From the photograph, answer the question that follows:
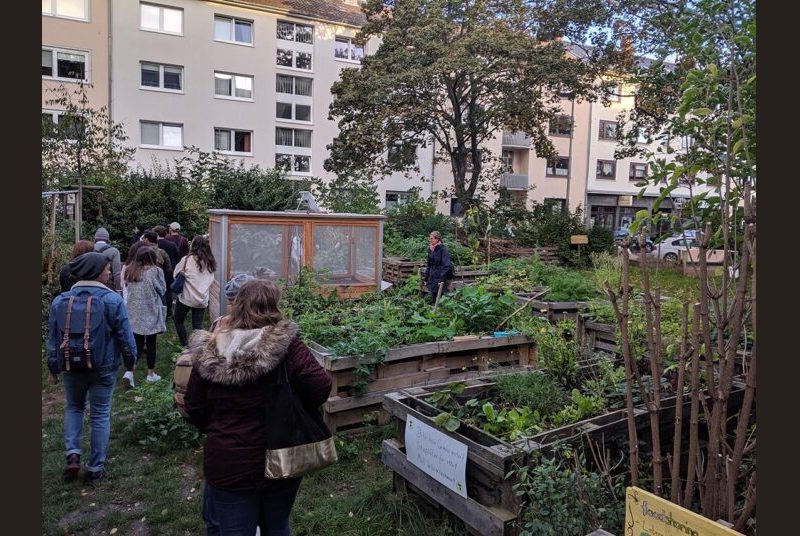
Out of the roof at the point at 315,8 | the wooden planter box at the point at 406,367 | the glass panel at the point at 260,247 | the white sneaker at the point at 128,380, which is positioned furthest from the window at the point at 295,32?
the wooden planter box at the point at 406,367

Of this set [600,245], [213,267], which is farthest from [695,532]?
[600,245]

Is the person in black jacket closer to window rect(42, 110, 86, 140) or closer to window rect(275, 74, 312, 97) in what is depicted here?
window rect(42, 110, 86, 140)

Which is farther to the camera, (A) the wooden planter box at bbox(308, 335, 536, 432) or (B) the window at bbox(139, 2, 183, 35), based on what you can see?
(B) the window at bbox(139, 2, 183, 35)

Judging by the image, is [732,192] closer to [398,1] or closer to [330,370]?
[330,370]

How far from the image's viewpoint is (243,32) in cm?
3250

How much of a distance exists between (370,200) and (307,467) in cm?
1677

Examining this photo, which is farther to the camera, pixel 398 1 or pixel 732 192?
pixel 398 1

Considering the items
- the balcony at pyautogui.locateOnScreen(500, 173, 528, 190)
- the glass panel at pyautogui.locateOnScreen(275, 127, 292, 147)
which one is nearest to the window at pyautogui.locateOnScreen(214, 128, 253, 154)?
the glass panel at pyautogui.locateOnScreen(275, 127, 292, 147)

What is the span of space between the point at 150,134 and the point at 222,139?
3.64m

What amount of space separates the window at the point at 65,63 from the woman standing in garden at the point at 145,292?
24.4m

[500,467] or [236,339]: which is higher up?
[236,339]

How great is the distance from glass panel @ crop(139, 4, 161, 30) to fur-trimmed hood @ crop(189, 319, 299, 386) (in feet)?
102

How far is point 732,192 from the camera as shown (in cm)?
270

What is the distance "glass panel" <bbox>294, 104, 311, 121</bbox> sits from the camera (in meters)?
33.9
